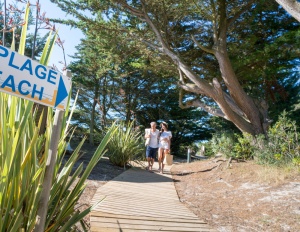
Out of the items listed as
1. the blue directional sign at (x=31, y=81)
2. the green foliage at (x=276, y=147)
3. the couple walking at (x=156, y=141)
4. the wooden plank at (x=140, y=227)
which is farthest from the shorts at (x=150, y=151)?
the blue directional sign at (x=31, y=81)

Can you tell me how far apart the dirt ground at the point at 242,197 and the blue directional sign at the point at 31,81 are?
6.10 ft

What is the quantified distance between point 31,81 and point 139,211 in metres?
2.70

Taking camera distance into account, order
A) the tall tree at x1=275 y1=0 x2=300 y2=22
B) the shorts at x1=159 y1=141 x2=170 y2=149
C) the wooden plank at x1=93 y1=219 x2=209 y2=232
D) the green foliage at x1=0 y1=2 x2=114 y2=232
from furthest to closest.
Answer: the shorts at x1=159 y1=141 x2=170 y2=149, the tall tree at x1=275 y1=0 x2=300 y2=22, the wooden plank at x1=93 y1=219 x2=209 y2=232, the green foliage at x1=0 y1=2 x2=114 y2=232

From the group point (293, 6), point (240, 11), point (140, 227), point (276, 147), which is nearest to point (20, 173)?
point (140, 227)

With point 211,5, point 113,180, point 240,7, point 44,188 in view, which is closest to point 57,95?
point 44,188

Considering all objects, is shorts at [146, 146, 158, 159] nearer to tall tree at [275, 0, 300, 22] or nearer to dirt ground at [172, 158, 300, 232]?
dirt ground at [172, 158, 300, 232]

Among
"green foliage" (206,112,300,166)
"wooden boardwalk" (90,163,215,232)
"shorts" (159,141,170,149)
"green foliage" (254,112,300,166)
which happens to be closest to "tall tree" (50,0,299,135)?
"green foliage" (206,112,300,166)

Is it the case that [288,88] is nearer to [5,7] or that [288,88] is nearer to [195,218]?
[195,218]

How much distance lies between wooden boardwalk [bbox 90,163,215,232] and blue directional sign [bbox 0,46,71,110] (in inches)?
44.1

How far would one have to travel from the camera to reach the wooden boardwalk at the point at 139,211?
9.84 feet

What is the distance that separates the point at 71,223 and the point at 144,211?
198 centimetres

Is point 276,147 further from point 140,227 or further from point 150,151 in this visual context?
point 140,227

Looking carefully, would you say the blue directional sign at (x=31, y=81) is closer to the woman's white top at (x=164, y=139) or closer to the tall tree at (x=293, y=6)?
the tall tree at (x=293, y=6)

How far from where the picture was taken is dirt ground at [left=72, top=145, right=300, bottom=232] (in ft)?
12.0
